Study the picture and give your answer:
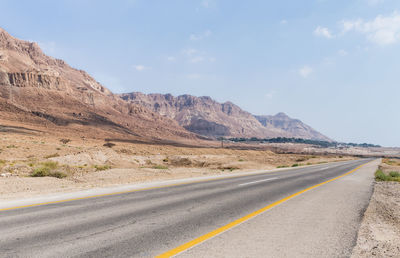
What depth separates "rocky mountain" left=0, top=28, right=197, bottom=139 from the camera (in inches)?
3590

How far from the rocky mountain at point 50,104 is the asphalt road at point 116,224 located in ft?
289

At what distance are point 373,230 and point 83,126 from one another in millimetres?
103655

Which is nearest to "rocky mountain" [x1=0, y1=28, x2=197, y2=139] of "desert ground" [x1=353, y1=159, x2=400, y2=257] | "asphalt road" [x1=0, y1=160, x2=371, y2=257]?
"asphalt road" [x1=0, y1=160, x2=371, y2=257]

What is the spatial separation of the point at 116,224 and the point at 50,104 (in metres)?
113

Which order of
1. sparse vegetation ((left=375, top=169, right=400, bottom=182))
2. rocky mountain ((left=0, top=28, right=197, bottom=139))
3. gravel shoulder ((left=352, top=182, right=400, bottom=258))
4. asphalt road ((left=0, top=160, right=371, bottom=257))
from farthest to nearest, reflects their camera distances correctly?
rocky mountain ((left=0, top=28, right=197, bottom=139)) < sparse vegetation ((left=375, top=169, right=400, bottom=182)) < gravel shoulder ((left=352, top=182, right=400, bottom=258)) < asphalt road ((left=0, top=160, right=371, bottom=257))

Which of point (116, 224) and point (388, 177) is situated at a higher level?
point (388, 177)

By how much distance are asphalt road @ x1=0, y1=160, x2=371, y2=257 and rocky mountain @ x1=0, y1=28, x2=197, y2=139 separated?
8818 cm

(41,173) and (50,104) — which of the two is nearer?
(41,173)

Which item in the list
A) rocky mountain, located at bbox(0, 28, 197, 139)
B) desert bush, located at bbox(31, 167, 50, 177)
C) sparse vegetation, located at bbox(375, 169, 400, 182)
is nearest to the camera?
desert bush, located at bbox(31, 167, 50, 177)

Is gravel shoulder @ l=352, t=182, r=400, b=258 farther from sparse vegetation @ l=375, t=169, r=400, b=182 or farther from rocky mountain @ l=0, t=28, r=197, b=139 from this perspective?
rocky mountain @ l=0, t=28, r=197, b=139

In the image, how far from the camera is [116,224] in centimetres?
583

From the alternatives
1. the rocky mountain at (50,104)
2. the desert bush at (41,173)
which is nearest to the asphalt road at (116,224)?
the desert bush at (41,173)

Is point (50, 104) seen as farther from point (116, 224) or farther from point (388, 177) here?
point (116, 224)

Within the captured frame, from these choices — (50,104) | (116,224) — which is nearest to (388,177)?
(116,224)
